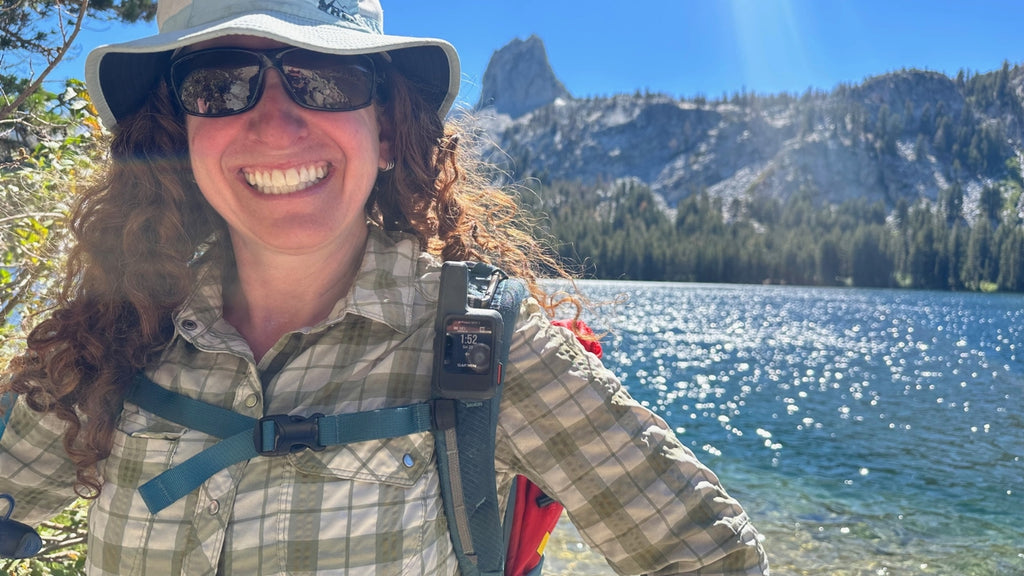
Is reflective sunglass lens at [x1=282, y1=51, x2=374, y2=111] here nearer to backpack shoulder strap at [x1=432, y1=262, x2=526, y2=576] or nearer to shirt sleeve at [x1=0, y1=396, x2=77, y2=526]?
backpack shoulder strap at [x1=432, y1=262, x2=526, y2=576]

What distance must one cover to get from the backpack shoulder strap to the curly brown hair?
0.43m

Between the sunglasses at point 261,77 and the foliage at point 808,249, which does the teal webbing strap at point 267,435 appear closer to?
the sunglasses at point 261,77

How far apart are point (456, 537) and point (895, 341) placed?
1990 inches

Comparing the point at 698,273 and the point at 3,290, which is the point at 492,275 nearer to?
the point at 3,290

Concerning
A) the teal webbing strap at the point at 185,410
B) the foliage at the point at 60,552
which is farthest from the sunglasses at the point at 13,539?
the foliage at the point at 60,552

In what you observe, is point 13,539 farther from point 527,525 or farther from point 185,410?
point 527,525

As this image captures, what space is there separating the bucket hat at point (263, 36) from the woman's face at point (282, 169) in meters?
0.13

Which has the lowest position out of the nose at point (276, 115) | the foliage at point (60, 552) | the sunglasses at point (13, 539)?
the foliage at point (60, 552)

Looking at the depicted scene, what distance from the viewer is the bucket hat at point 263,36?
66.1 inches

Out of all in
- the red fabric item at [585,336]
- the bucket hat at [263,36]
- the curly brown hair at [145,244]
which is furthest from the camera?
the red fabric item at [585,336]

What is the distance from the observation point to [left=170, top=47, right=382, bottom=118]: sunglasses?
1822 millimetres

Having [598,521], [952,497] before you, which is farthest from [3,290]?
[952,497]

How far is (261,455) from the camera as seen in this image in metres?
Answer: 1.58

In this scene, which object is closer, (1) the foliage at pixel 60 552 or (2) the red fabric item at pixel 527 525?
(2) the red fabric item at pixel 527 525
